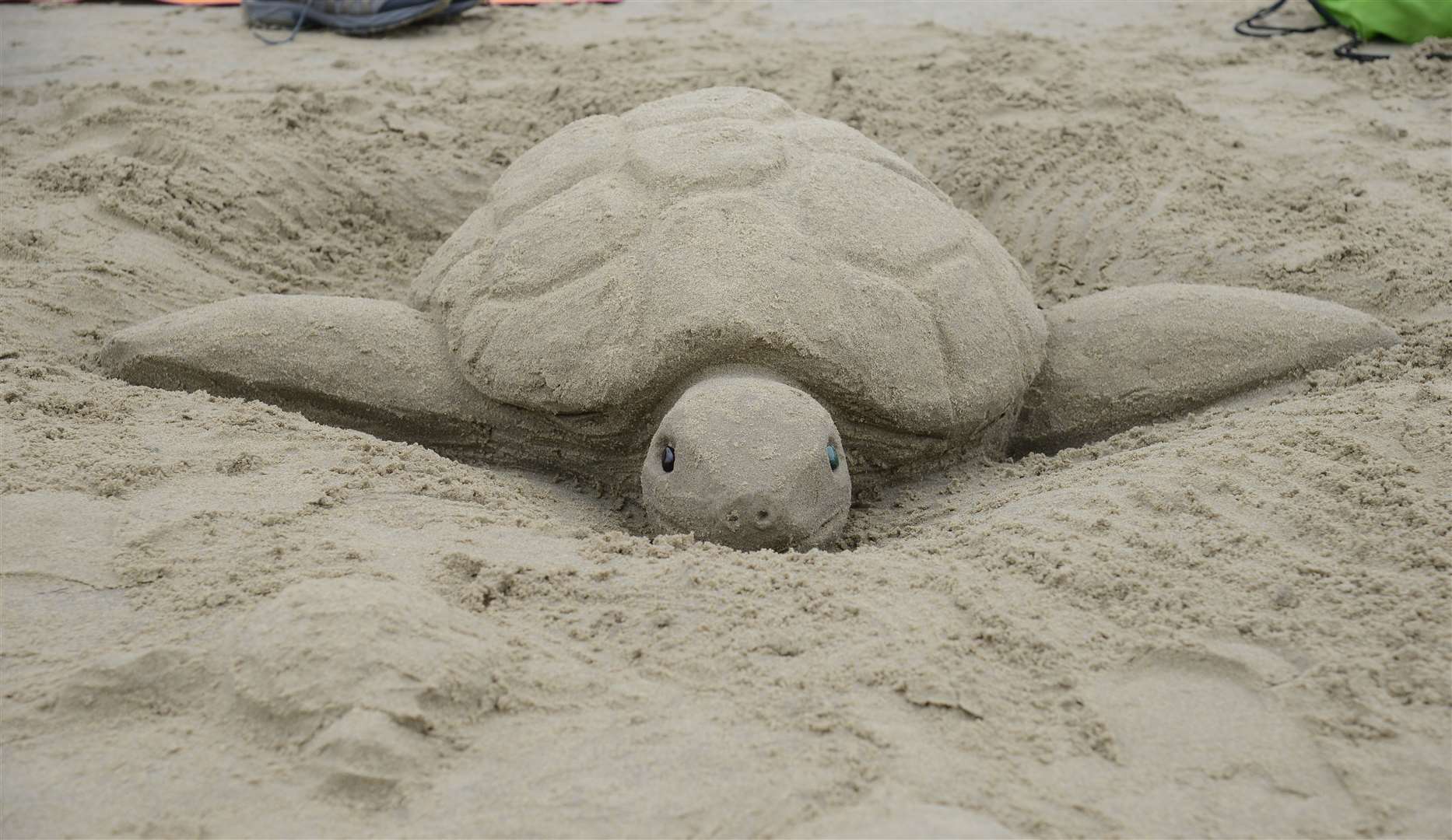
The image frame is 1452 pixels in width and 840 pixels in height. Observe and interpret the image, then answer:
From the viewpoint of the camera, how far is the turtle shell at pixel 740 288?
2.57 m

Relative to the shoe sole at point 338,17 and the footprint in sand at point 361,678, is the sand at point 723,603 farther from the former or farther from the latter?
the shoe sole at point 338,17

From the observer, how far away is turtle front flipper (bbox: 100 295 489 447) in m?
2.93

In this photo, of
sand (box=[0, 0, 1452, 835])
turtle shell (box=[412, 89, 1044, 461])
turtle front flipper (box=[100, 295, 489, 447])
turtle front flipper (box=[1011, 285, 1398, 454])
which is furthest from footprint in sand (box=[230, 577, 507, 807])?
turtle front flipper (box=[1011, 285, 1398, 454])

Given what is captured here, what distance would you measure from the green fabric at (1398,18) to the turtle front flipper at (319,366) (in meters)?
4.42

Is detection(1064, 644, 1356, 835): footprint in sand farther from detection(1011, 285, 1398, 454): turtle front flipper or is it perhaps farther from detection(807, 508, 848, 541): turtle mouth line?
detection(1011, 285, 1398, 454): turtle front flipper

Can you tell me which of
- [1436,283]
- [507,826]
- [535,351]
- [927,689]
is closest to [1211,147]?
[1436,283]

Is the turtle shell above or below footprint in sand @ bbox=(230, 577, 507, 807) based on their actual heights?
above

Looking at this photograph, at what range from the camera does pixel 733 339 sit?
8.26 feet

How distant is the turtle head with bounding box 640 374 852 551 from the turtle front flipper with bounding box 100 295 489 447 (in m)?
0.69

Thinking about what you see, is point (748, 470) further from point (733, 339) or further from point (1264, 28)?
point (1264, 28)

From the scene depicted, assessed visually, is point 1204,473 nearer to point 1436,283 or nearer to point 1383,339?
point 1383,339

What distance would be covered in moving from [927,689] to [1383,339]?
6.26 feet

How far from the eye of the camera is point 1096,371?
3.07 meters

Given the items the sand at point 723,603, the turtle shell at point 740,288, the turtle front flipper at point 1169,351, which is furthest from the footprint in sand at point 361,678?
the turtle front flipper at point 1169,351
